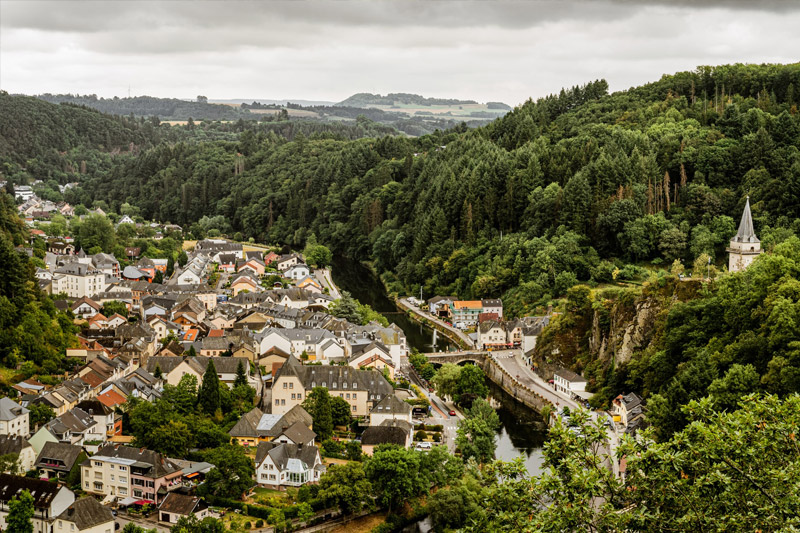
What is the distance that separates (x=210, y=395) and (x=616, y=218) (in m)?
31.5

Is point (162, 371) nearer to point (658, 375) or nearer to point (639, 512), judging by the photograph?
point (658, 375)

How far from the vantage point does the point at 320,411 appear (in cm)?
3428

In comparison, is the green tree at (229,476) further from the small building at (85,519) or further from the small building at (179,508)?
the small building at (85,519)

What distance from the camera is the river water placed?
35828 mm

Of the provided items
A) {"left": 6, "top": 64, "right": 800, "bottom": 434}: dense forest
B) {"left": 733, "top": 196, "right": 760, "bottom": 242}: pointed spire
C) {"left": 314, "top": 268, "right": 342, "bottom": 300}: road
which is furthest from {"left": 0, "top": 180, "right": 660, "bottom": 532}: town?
{"left": 733, "top": 196, "right": 760, "bottom": 242}: pointed spire

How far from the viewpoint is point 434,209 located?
73.2 meters

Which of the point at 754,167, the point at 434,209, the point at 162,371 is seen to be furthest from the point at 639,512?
the point at 434,209

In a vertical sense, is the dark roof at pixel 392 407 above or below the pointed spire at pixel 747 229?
below

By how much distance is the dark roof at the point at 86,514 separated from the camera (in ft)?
82.8

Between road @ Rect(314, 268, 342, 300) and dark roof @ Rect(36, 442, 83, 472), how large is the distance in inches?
1283

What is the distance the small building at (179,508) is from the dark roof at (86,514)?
5.74 feet

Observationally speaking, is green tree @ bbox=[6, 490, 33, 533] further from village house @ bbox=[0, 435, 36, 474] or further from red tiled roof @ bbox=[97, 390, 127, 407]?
red tiled roof @ bbox=[97, 390, 127, 407]

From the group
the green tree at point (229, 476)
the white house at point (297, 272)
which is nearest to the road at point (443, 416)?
the green tree at point (229, 476)

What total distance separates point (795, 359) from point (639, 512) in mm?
21909
